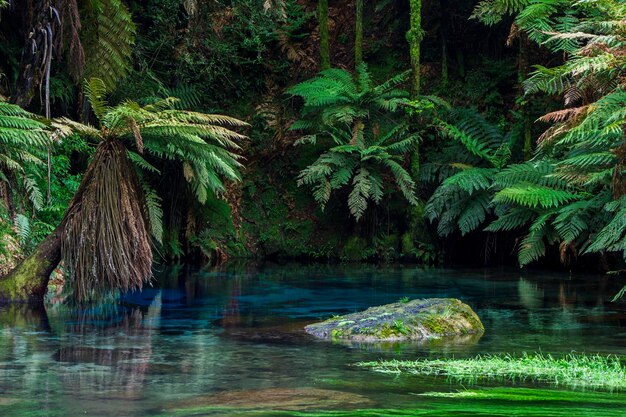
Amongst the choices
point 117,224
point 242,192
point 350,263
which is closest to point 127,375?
point 117,224

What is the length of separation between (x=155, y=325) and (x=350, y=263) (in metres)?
7.96

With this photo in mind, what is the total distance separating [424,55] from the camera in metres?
19.0

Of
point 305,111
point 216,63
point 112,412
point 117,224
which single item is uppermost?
point 216,63

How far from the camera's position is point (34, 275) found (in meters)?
10.2

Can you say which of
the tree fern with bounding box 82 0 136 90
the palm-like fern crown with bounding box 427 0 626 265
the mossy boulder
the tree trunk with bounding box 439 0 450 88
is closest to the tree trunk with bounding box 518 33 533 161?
the palm-like fern crown with bounding box 427 0 626 265

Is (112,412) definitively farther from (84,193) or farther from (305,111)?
(305,111)

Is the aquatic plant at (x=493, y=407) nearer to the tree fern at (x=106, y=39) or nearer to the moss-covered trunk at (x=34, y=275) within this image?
the moss-covered trunk at (x=34, y=275)

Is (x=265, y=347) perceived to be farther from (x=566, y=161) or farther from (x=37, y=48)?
(x=37, y=48)

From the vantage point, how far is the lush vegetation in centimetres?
1004

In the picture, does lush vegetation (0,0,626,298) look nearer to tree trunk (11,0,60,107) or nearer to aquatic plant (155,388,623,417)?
tree trunk (11,0,60,107)

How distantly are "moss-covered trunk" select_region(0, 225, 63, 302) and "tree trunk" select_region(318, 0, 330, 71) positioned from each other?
9112 millimetres

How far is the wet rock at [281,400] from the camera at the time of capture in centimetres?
467

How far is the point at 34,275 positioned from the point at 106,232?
1263mm

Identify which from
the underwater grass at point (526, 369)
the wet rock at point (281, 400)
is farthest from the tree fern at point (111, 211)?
the wet rock at point (281, 400)
